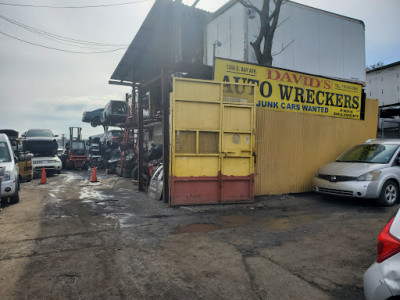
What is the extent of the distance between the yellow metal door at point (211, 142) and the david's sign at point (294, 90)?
53 cm

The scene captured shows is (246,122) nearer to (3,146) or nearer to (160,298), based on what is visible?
(160,298)

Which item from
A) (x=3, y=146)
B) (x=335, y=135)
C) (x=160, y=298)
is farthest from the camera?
(x=335, y=135)

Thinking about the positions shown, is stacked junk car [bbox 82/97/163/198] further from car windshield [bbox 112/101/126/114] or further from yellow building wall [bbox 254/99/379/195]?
yellow building wall [bbox 254/99/379/195]

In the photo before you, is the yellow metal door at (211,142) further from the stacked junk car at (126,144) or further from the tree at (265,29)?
the tree at (265,29)

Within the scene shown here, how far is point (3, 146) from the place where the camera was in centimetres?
820

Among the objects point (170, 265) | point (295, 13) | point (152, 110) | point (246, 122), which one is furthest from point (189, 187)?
point (295, 13)

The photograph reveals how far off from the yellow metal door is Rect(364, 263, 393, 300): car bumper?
5294 millimetres

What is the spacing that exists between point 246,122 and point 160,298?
219 inches

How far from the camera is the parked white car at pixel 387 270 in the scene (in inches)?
71.1

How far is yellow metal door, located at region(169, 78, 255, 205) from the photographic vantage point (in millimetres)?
7051

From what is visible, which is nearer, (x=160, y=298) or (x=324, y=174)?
(x=160, y=298)

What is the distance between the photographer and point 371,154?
25.9ft

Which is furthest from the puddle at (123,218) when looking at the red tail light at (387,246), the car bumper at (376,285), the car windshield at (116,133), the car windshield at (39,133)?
the car windshield at (116,133)

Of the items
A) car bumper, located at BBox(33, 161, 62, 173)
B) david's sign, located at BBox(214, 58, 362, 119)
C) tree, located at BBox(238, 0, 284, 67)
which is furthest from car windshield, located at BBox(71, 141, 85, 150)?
david's sign, located at BBox(214, 58, 362, 119)
